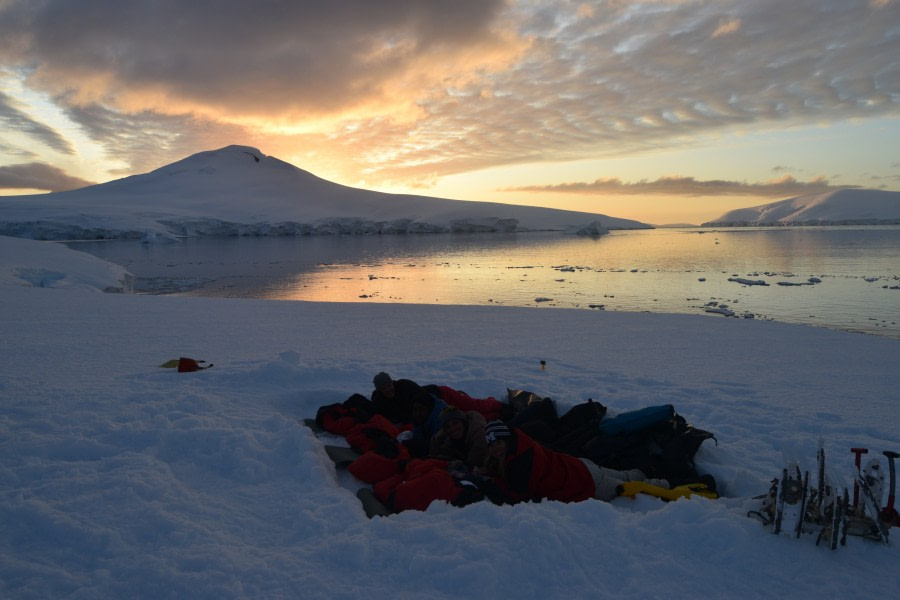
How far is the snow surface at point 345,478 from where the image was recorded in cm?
225

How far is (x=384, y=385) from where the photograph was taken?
470cm

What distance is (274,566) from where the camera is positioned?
2.35 m

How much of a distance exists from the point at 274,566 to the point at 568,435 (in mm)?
2453

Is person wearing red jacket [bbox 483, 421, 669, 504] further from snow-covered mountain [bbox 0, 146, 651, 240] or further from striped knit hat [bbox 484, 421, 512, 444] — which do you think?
snow-covered mountain [bbox 0, 146, 651, 240]

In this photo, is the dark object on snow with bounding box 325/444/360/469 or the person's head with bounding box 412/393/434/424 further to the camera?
the person's head with bounding box 412/393/434/424

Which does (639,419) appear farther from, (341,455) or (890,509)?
(341,455)

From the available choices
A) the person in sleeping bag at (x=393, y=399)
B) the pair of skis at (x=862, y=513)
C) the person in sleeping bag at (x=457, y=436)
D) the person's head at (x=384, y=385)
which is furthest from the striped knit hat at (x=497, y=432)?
the pair of skis at (x=862, y=513)

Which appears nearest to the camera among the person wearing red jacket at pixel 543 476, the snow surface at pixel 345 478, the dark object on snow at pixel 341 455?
the snow surface at pixel 345 478

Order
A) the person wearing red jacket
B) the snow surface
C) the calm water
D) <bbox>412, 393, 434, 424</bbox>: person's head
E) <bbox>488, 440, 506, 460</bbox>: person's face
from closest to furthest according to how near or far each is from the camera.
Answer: the snow surface < the person wearing red jacket < <bbox>488, 440, 506, 460</bbox>: person's face < <bbox>412, 393, 434, 424</bbox>: person's head < the calm water

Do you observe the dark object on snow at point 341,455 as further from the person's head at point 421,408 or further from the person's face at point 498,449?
the person's face at point 498,449

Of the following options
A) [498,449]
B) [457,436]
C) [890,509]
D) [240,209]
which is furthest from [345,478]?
[240,209]

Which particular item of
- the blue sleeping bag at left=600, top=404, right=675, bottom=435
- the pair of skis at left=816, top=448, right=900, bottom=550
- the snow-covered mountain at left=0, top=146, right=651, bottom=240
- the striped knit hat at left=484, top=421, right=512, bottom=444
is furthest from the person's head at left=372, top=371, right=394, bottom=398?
the snow-covered mountain at left=0, top=146, right=651, bottom=240

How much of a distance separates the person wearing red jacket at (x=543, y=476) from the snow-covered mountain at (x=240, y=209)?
165ft

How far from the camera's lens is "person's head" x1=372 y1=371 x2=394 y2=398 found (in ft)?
15.4
